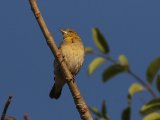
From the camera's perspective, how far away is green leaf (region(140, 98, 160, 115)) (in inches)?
39.4

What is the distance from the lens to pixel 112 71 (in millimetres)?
1083

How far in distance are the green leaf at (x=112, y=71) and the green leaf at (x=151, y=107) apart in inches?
4.1

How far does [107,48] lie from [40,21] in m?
1.93

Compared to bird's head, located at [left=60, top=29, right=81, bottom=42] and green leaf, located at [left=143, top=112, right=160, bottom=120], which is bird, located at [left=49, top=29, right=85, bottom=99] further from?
green leaf, located at [left=143, top=112, right=160, bottom=120]

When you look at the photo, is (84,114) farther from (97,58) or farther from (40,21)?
(97,58)

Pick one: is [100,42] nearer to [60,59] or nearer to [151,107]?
[151,107]

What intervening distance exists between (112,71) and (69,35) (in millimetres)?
8953

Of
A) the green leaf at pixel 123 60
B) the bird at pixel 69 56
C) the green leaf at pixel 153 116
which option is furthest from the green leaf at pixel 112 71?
the bird at pixel 69 56

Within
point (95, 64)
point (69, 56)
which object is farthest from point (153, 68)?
point (69, 56)

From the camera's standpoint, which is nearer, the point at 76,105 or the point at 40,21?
the point at 40,21

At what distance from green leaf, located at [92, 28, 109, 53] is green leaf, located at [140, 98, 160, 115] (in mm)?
174

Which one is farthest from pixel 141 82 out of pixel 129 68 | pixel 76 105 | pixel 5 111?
pixel 76 105

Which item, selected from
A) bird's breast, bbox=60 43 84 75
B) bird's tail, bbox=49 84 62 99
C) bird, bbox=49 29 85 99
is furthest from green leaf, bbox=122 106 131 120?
bird's tail, bbox=49 84 62 99

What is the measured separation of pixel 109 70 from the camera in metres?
1.08
